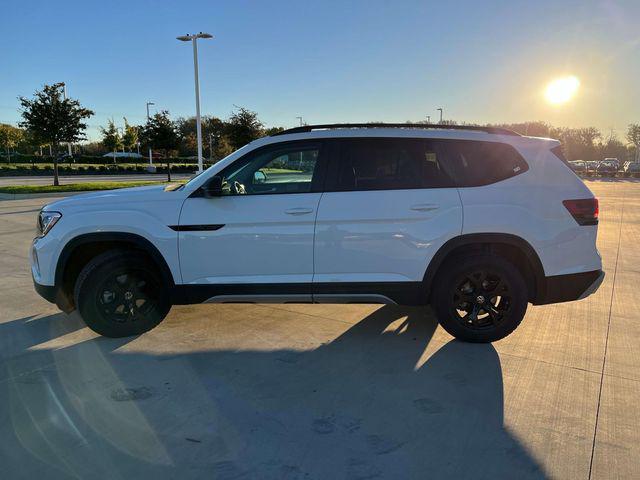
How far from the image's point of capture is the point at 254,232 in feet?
13.3

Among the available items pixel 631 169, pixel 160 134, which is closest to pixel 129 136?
pixel 160 134

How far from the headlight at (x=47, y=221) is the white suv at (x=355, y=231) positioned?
2 centimetres

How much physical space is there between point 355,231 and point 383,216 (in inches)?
10.4

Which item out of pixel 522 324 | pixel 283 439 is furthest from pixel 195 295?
pixel 522 324

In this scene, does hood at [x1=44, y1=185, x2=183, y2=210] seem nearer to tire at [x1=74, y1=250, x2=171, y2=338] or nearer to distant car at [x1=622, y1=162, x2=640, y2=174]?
tire at [x1=74, y1=250, x2=171, y2=338]

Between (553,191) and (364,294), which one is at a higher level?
(553,191)

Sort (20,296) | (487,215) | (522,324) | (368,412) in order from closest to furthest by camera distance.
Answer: (368,412), (487,215), (522,324), (20,296)

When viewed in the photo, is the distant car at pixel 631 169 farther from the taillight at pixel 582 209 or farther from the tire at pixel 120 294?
the tire at pixel 120 294

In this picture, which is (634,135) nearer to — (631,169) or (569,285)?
(631,169)

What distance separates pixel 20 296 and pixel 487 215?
519 cm

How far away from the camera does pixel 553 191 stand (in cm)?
410

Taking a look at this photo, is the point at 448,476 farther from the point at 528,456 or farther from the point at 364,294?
the point at 364,294

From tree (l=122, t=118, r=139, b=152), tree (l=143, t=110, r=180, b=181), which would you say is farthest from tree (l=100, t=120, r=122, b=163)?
tree (l=143, t=110, r=180, b=181)

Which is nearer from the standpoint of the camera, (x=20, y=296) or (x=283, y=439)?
(x=283, y=439)
